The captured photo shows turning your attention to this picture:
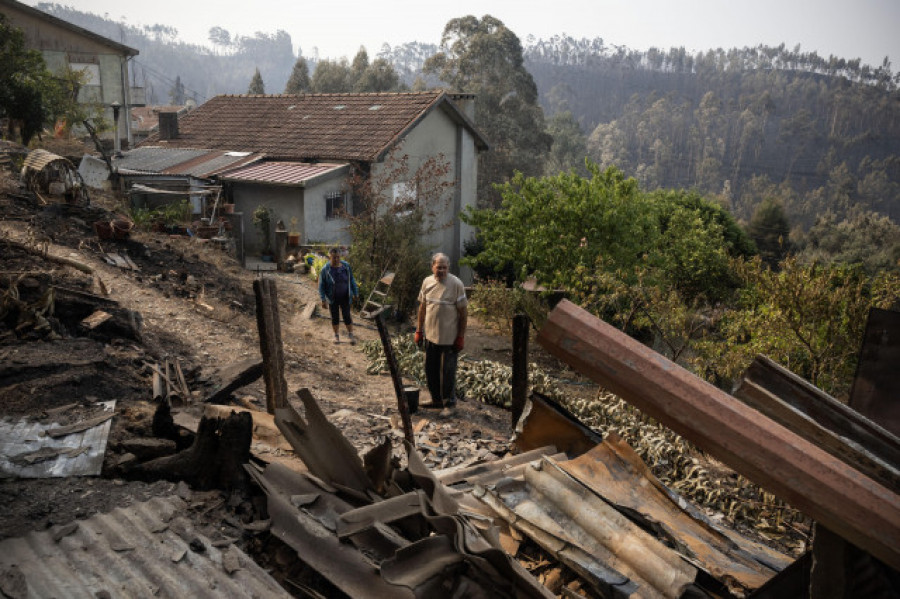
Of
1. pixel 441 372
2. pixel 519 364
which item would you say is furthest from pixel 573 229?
pixel 519 364

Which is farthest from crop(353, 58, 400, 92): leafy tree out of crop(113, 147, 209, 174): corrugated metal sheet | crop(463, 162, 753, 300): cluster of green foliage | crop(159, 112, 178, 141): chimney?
crop(463, 162, 753, 300): cluster of green foliage

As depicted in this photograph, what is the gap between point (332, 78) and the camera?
50.5 m

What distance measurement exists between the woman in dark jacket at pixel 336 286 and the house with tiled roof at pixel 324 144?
250 inches

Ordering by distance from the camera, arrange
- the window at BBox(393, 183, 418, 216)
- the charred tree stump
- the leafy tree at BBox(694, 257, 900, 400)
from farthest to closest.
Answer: the window at BBox(393, 183, 418, 216) < the leafy tree at BBox(694, 257, 900, 400) < the charred tree stump

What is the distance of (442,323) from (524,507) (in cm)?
385

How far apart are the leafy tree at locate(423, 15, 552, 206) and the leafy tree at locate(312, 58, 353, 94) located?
8.86 metres

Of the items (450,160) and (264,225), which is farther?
(450,160)

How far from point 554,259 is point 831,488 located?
41.1 ft

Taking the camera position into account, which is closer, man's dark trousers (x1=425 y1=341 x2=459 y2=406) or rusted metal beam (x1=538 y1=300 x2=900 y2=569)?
rusted metal beam (x1=538 y1=300 x2=900 y2=569)

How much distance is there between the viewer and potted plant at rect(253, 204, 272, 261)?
709 inches

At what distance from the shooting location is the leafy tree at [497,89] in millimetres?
39438

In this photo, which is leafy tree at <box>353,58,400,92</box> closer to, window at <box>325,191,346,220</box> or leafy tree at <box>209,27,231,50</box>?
window at <box>325,191,346,220</box>

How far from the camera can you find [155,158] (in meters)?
21.0

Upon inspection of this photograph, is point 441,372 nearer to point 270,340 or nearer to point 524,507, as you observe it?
point 270,340
